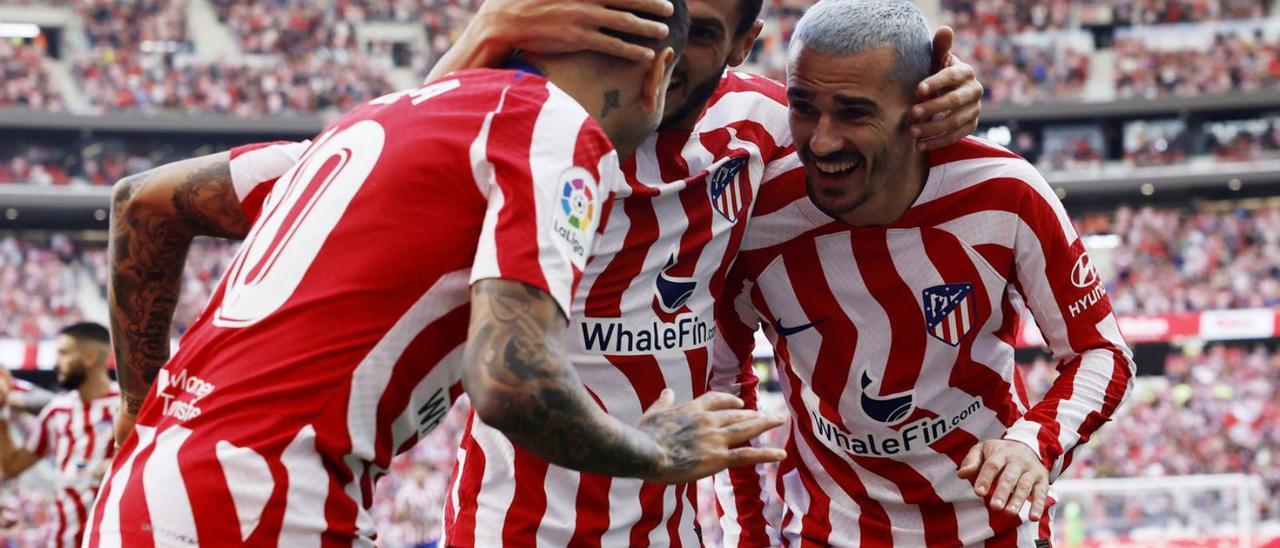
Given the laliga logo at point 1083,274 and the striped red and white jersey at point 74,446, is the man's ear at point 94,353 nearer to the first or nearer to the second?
the striped red and white jersey at point 74,446

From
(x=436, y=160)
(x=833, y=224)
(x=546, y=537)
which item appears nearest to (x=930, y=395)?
(x=833, y=224)

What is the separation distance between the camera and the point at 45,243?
3081cm

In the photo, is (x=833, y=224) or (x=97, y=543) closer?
(x=97, y=543)

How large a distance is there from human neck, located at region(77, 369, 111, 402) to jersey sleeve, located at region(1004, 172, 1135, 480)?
6.78 metres

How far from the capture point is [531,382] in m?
2.03

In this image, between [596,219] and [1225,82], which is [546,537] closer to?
[596,219]

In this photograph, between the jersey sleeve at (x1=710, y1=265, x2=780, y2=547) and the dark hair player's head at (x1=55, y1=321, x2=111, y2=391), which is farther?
the dark hair player's head at (x1=55, y1=321, x2=111, y2=391)

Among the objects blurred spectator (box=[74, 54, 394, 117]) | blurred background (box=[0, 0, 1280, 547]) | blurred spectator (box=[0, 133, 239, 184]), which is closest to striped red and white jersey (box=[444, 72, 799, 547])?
blurred background (box=[0, 0, 1280, 547])

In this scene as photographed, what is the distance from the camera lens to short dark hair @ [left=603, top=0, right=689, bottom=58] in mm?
2479

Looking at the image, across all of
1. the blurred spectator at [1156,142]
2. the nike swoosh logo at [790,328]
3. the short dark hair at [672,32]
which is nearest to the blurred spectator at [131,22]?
the blurred spectator at [1156,142]

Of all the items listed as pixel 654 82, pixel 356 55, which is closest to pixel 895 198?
pixel 654 82

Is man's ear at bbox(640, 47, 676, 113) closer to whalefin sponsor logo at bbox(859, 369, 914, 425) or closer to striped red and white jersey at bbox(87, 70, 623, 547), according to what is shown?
striped red and white jersey at bbox(87, 70, 623, 547)

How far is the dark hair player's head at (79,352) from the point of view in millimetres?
8586

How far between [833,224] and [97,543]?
86.4 inches
